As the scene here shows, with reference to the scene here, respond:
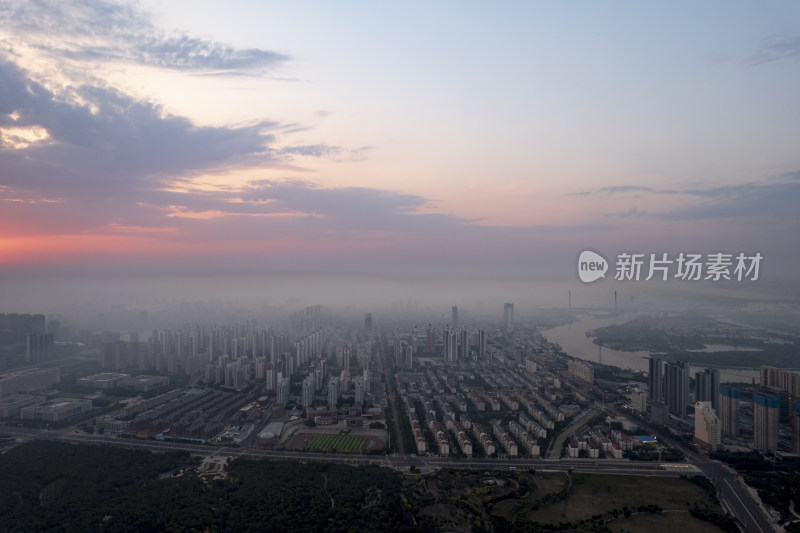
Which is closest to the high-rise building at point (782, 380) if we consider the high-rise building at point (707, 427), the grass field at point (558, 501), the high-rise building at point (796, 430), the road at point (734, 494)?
the high-rise building at point (796, 430)

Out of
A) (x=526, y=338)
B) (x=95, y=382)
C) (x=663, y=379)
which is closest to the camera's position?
(x=663, y=379)

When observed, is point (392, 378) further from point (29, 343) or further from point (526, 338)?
point (29, 343)

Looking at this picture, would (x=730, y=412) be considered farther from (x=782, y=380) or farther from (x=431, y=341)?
(x=431, y=341)

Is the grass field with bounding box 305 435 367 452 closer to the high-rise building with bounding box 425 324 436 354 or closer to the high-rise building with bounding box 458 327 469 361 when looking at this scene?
the high-rise building with bounding box 458 327 469 361

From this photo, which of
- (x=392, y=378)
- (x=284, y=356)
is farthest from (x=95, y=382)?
(x=392, y=378)

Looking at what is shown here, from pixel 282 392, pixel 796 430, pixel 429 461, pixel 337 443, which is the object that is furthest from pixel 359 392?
pixel 796 430
